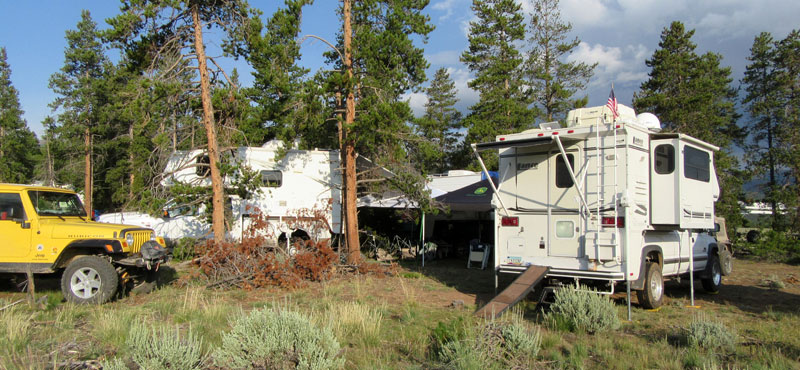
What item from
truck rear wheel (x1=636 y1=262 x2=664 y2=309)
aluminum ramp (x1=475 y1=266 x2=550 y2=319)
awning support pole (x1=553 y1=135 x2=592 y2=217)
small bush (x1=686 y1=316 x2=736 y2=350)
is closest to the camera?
small bush (x1=686 y1=316 x2=736 y2=350)

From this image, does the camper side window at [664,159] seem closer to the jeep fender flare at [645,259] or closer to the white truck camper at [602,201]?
the white truck camper at [602,201]

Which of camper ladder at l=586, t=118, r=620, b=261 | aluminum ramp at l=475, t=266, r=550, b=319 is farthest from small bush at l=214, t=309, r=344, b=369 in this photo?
camper ladder at l=586, t=118, r=620, b=261

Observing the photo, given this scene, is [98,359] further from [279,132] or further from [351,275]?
[279,132]

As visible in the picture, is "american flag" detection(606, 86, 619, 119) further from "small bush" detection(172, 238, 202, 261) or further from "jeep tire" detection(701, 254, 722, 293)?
"small bush" detection(172, 238, 202, 261)

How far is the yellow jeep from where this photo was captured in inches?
330

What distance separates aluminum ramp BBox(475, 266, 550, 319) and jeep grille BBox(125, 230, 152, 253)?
19.5 ft

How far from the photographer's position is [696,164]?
29.6ft

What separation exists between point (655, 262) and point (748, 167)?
24.3 meters

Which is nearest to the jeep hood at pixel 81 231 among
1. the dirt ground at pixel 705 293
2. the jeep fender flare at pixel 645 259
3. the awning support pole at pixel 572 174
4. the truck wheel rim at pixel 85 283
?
the truck wheel rim at pixel 85 283

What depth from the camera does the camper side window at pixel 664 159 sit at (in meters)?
8.35

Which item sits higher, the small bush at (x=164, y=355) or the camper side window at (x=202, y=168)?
the camper side window at (x=202, y=168)

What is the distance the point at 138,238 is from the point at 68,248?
3.42 feet

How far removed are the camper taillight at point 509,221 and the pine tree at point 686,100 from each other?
19.1 metres

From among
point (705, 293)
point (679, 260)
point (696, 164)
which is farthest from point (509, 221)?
point (705, 293)
